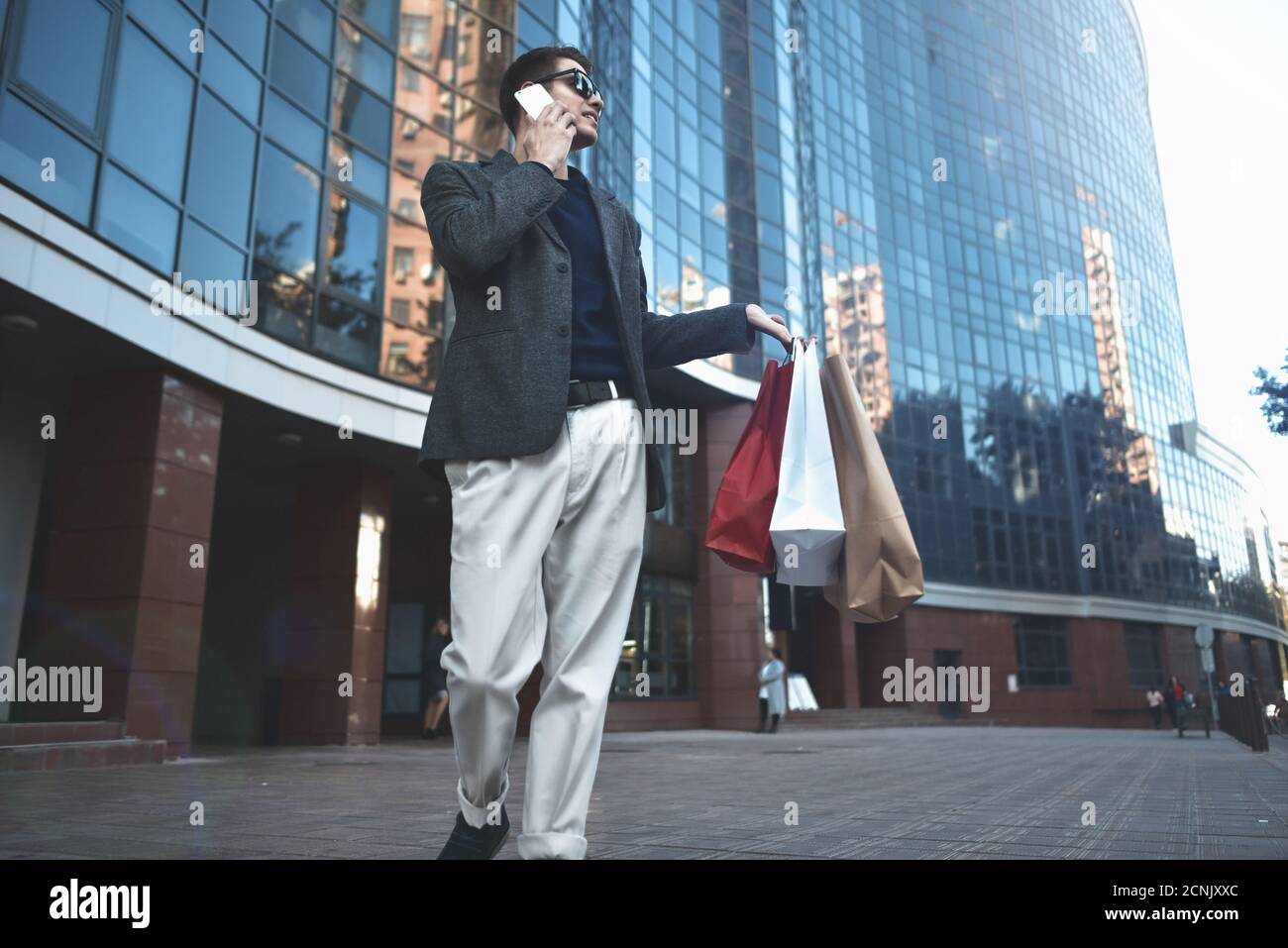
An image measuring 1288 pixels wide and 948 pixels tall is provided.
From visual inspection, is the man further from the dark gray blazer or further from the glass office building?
the glass office building

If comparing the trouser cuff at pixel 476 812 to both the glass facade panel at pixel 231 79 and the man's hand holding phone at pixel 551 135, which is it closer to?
the man's hand holding phone at pixel 551 135

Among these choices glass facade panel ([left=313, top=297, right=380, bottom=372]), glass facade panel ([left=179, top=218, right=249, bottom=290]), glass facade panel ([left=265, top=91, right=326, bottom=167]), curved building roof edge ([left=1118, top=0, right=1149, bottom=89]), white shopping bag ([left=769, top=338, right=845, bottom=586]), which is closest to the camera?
white shopping bag ([left=769, top=338, right=845, bottom=586])

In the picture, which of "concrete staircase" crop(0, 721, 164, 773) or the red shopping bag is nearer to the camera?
the red shopping bag

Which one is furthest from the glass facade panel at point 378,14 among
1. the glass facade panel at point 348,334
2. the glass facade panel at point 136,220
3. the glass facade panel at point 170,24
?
the glass facade panel at point 136,220

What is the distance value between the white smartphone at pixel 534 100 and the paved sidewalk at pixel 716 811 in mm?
2262

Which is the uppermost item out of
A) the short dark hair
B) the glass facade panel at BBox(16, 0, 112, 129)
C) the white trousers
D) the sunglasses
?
the glass facade panel at BBox(16, 0, 112, 129)

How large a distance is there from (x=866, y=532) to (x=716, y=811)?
247 cm

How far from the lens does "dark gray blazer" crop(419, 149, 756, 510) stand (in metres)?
2.72

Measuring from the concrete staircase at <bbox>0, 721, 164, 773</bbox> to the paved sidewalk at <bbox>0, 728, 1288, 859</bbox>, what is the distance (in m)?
0.26

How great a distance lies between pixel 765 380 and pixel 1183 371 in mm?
69936

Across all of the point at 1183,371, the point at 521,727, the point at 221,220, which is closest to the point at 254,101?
the point at 221,220

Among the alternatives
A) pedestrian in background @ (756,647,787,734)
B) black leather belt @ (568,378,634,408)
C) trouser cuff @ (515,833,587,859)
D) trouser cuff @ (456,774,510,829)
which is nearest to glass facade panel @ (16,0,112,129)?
black leather belt @ (568,378,634,408)

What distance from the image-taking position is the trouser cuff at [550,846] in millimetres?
2539
